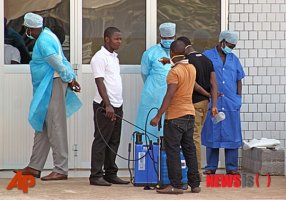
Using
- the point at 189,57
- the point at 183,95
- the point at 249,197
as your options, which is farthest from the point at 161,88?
the point at 249,197

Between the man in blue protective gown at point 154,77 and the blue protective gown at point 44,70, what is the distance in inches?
37.1

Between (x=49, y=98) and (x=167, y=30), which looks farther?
(x=167, y=30)

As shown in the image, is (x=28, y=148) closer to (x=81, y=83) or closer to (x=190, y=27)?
(x=81, y=83)

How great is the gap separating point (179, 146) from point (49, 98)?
1833 mm

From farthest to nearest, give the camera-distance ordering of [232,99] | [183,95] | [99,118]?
[232,99] < [99,118] < [183,95]

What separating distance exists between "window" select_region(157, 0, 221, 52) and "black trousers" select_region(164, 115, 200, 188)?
2055 millimetres

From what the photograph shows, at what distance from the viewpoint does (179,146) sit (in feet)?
29.4

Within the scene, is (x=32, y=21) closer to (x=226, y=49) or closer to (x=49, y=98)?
(x=49, y=98)

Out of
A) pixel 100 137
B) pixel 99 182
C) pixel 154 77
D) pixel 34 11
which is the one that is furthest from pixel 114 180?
pixel 34 11

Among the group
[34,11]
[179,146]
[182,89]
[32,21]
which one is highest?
[34,11]

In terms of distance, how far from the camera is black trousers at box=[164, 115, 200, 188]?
29.2 feet

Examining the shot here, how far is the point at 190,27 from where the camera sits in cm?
1083

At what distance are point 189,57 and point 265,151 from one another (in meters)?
1.69

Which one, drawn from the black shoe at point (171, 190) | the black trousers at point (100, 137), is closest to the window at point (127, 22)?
the black trousers at point (100, 137)
